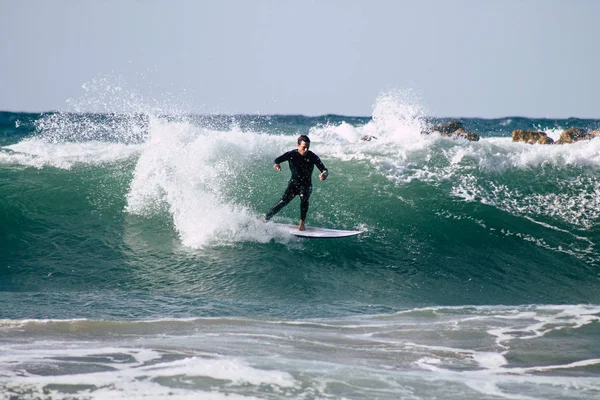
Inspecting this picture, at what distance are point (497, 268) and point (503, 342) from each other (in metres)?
3.33

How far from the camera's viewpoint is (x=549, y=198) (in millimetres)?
11820

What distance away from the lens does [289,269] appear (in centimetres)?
885

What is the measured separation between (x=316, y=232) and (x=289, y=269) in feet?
3.34

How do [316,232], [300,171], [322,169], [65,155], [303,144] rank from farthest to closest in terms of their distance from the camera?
[65,155] → [316,232] → [300,171] → [303,144] → [322,169]

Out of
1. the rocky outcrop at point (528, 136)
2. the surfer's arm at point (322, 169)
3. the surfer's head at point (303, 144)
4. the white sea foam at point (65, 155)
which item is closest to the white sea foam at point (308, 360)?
the surfer's arm at point (322, 169)

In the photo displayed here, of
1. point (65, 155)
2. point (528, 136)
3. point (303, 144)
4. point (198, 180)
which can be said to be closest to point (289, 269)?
point (303, 144)

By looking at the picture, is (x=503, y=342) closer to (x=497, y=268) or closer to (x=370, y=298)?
(x=370, y=298)

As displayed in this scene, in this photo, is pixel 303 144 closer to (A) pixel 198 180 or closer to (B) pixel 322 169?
(B) pixel 322 169

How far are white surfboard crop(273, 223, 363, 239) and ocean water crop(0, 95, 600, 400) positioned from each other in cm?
14

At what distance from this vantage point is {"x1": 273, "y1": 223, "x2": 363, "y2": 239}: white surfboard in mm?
9547

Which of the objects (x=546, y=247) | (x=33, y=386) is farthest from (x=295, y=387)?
(x=546, y=247)

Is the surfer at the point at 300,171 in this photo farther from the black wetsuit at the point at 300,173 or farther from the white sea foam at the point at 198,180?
the white sea foam at the point at 198,180

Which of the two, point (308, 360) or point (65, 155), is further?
point (65, 155)

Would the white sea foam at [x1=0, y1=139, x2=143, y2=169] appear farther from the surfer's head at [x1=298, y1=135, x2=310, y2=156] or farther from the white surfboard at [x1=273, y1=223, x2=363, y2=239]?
the surfer's head at [x1=298, y1=135, x2=310, y2=156]
